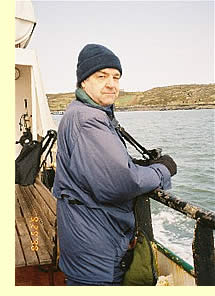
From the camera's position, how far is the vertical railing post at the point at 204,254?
141 cm

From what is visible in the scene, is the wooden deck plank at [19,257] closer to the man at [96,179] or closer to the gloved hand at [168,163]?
the man at [96,179]

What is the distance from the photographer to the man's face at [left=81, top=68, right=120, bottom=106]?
1.60 meters

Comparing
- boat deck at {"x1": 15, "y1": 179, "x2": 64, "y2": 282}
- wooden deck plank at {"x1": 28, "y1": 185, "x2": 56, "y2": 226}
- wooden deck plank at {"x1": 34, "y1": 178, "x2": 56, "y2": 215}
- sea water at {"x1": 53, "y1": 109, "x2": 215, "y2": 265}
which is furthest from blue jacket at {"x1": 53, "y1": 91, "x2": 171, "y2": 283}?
wooden deck plank at {"x1": 34, "y1": 178, "x2": 56, "y2": 215}

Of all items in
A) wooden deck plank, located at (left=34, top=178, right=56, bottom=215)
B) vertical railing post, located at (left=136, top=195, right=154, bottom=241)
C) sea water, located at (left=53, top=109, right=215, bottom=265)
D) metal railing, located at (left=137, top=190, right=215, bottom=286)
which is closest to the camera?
metal railing, located at (left=137, top=190, right=215, bottom=286)

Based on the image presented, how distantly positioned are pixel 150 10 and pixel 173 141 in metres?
24.9

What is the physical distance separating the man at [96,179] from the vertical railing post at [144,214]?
0.72 ft

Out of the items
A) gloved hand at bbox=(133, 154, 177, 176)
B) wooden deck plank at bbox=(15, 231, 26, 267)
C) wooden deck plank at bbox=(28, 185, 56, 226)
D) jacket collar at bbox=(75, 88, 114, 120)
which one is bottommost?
wooden deck plank at bbox=(15, 231, 26, 267)

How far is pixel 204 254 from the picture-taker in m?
1.43

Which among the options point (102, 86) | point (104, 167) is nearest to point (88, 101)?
point (102, 86)

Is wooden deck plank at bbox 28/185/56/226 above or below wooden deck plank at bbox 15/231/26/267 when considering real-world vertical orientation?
above

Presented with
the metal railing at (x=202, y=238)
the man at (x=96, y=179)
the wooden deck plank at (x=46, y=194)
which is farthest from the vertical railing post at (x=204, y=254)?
the wooden deck plank at (x=46, y=194)

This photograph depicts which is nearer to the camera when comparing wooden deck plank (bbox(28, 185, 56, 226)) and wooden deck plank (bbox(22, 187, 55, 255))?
wooden deck plank (bbox(22, 187, 55, 255))

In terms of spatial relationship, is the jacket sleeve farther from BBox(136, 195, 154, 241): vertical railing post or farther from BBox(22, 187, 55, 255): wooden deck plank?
BBox(22, 187, 55, 255): wooden deck plank

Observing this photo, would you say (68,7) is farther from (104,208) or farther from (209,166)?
(209,166)
